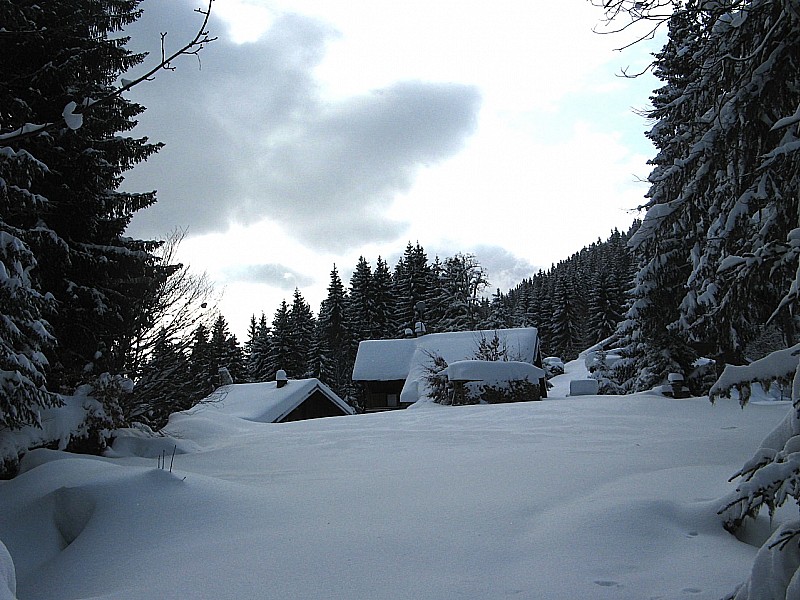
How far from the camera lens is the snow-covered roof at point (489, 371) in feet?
55.3

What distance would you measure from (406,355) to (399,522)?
2789cm

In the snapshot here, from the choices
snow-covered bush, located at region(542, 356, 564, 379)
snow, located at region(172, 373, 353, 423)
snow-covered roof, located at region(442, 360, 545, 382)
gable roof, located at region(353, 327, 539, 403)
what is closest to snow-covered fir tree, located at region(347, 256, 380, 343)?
snow-covered bush, located at region(542, 356, 564, 379)

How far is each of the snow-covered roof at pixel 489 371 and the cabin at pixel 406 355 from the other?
36.8 feet

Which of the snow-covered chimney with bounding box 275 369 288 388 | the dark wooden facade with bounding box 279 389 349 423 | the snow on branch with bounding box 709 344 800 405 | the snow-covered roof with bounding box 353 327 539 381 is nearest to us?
the snow on branch with bounding box 709 344 800 405

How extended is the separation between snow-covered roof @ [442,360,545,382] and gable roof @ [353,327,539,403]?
10451 mm

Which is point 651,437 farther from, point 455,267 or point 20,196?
point 455,267

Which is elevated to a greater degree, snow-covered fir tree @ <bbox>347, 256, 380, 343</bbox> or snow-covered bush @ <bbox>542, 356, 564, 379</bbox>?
snow-covered fir tree @ <bbox>347, 256, 380, 343</bbox>

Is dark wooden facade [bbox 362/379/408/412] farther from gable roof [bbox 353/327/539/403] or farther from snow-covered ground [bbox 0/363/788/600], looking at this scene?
snow-covered ground [bbox 0/363/788/600]

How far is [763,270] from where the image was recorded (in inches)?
133

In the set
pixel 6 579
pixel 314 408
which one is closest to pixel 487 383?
pixel 314 408

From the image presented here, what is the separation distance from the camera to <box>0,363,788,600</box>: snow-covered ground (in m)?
3.15

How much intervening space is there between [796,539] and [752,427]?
6756mm

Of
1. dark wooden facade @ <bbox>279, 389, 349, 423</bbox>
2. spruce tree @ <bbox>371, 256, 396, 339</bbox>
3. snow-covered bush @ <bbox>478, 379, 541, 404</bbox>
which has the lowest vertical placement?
dark wooden facade @ <bbox>279, 389, 349, 423</bbox>

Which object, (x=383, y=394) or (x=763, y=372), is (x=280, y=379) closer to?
(x=383, y=394)
